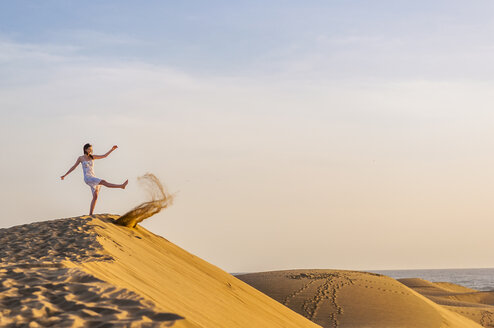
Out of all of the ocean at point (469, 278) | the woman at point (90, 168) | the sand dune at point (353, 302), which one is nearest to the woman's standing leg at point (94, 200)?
the woman at point (90, 168)

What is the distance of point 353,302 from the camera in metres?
18.8

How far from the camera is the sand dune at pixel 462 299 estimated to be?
86.4ft

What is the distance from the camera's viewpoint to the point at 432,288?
40969mm

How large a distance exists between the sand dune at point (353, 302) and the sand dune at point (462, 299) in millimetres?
4651

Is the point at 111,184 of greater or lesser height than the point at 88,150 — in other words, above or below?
below

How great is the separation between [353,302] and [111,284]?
45.8 ft

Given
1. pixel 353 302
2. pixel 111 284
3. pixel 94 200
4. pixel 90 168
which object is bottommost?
pixel 111 284

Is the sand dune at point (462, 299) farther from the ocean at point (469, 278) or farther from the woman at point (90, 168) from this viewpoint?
the woman at point (90, 168)

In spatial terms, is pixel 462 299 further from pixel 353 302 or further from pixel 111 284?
pixel 111 284

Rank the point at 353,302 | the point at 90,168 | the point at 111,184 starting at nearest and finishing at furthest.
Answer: the point at 111,184
the point at 90,168
the point at 353,302

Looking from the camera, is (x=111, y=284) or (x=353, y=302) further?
(x=353, y=302)

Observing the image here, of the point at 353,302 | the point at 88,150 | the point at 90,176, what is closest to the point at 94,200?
the point at 90,176

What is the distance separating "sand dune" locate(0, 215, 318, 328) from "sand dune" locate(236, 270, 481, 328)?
22.0 ft

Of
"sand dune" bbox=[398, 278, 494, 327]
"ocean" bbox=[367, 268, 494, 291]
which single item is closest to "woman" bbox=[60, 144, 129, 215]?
"sand dune" bbox=[398, 278, 494, 327]
